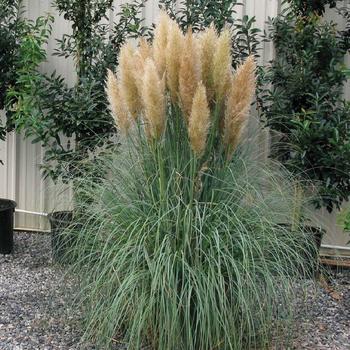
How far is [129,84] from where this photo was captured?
314 cm

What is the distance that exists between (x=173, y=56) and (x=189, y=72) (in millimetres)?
136

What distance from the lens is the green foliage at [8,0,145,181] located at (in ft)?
15.5

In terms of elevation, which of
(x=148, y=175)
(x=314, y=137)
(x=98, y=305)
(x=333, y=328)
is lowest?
(x=333, y=328)

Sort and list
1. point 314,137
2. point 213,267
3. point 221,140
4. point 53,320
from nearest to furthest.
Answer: point 213,267 < point 221,140 < point 53,320 < point 314,137

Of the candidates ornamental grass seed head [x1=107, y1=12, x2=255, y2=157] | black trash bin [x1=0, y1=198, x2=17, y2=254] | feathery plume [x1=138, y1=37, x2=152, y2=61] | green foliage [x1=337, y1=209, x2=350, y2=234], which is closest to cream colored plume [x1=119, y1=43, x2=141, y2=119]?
ornamental grass seed head [x1=107, y1=12, x2=255, y2=157]

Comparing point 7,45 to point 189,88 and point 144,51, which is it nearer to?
point 144,51

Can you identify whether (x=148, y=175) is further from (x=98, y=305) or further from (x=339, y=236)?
(x=339, y=236)

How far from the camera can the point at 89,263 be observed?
314 centimetres

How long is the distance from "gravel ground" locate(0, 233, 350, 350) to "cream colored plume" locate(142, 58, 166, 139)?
3.19ft

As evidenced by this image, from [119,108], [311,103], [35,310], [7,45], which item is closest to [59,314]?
[35,310]

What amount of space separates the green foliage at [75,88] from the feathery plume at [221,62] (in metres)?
1.56

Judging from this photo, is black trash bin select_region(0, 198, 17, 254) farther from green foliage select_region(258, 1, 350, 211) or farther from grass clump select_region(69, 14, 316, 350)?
green foliage select_region(258, 1, 350, 211)

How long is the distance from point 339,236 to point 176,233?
2.51m

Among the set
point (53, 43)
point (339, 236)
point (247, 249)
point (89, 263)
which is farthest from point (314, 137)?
point (53, 43)
